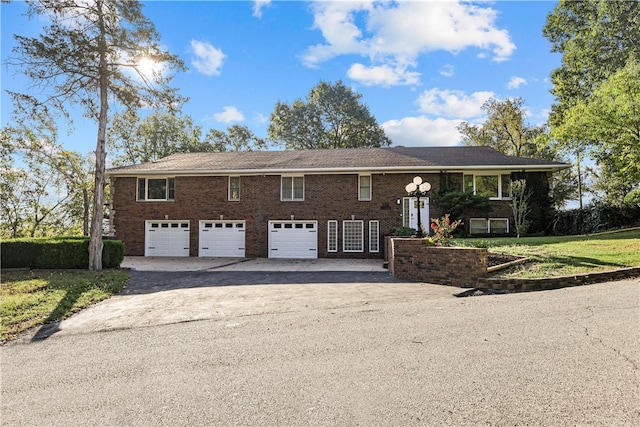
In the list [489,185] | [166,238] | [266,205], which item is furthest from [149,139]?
[489,185]

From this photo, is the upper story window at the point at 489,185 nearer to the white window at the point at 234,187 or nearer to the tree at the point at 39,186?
the white window at the point at 234,187

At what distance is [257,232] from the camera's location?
1798 centimetres

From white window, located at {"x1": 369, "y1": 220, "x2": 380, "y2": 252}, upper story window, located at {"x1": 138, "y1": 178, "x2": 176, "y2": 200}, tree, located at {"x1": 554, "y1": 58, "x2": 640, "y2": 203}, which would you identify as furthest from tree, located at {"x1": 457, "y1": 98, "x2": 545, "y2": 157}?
upper story window, located at {"x1": 138, "y1": 178, "x2": 176, "y2": 200}

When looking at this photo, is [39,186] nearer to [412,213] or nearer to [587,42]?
[412,213]

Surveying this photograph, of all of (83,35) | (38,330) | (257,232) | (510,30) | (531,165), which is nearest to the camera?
(38,330)

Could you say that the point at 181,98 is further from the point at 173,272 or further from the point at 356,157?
the point at 356,157

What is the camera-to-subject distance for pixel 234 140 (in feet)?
125

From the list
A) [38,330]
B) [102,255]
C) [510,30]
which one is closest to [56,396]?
[38,330]

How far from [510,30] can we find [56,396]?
13.9 meters

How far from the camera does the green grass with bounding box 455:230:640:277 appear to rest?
842 cm

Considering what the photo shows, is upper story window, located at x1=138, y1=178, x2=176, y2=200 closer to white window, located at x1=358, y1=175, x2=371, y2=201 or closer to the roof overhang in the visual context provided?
the roof overhang

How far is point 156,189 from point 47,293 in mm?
11176

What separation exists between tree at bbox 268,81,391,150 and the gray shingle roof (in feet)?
49.0

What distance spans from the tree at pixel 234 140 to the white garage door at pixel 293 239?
71.5ft
